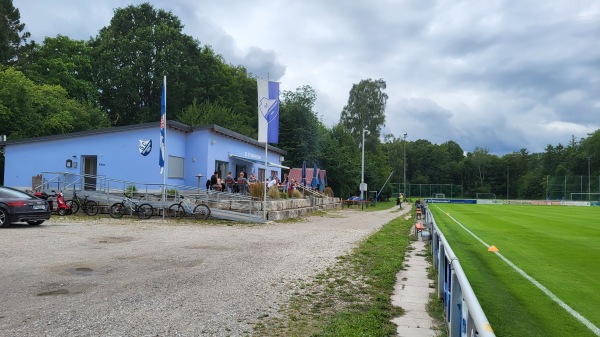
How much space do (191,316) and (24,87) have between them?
110 feet

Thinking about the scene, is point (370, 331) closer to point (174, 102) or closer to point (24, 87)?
point (24, 87)

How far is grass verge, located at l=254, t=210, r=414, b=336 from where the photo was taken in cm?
506

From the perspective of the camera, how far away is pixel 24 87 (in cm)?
3256

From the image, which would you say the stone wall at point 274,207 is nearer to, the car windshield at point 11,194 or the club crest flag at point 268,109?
the club crest flag at point 268,109

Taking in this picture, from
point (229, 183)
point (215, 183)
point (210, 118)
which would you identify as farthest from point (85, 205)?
point (210, 118)

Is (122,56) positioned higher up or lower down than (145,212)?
higher up

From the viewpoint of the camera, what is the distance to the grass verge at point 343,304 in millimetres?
5059

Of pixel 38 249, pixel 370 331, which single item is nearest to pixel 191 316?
pixel 370 331

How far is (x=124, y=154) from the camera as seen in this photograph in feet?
82.7

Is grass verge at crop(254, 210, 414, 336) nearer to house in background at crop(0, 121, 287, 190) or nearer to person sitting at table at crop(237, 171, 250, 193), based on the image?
person sitting at table at crop(237, 171, 250, 193)

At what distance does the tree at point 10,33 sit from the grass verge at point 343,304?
4881 centimetres

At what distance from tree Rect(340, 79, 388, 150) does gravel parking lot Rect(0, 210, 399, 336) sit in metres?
55.7

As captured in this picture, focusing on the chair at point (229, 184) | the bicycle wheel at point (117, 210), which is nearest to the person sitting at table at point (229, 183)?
the chair at point (229, 184)

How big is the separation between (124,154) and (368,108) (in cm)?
4822
